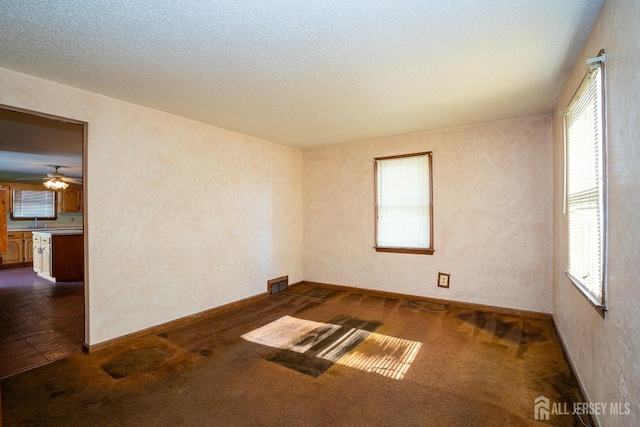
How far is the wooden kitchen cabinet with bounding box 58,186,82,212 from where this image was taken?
827 cm

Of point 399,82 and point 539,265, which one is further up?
point 399,82

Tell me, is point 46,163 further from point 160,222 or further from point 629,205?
point 629,205

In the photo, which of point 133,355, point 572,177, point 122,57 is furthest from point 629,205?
point 133,355

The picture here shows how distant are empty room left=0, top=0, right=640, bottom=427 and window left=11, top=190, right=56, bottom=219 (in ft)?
12.4

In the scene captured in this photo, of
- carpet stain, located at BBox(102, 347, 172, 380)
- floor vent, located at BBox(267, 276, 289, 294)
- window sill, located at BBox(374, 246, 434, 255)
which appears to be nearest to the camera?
carpet stain, located at BBox(102, 347, 172, 380)

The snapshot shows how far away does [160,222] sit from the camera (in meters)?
3.43

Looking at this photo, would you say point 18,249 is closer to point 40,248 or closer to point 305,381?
point 40,248

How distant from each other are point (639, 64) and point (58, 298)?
6525 mm

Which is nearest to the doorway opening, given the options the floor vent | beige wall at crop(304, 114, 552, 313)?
the floor vent

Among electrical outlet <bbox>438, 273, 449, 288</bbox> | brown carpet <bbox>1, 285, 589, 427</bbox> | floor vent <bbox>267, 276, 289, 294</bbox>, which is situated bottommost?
brown carpet <bbox>1, 285, 589, 427</bbox>

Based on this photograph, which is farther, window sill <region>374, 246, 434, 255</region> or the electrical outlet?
window sill <region>374, 246, 434, 255</region>

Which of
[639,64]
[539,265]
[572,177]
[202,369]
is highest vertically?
[639,64]

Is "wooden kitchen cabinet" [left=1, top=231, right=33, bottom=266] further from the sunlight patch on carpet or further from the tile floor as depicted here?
the sunlight patch on carpet

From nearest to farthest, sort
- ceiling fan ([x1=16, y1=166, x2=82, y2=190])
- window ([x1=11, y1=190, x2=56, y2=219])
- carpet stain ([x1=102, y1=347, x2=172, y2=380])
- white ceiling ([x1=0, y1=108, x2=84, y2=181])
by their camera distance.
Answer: carpet stain ([x1=102, y1=347, x2=172, y2=380]) → white ceiling ([x1=0, y1=108, x2=84, y2=181]) → ceiling fan ([x1=16, y1=166, x2=82, y2=190]) → window ([x1=11, y1=190, x2=56, y2=219])
